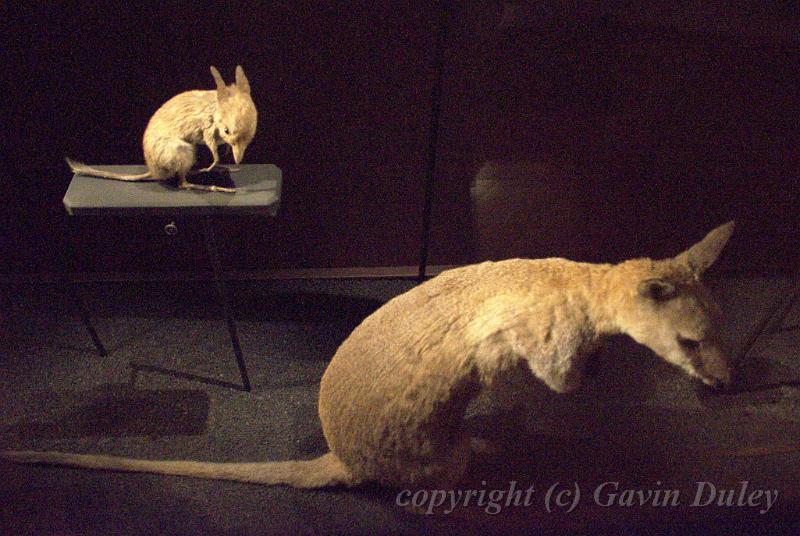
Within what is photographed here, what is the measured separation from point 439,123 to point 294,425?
154 cm

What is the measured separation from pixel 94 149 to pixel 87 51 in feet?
1.46

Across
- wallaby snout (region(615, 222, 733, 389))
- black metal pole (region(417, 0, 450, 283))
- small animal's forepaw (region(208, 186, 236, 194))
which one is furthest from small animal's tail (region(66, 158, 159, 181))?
wallaby snout (region(615, 222, 733, 389))

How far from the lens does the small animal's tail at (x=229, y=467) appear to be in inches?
87.4

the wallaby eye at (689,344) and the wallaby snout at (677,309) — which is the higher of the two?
the wallaby snout at (677,309)

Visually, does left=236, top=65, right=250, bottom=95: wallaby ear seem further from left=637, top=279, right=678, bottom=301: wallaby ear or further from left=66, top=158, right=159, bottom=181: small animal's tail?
left=637, top=279, right=678, bottom=301: wallaby ear

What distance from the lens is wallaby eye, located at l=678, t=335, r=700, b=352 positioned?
174 cm

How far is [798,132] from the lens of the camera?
117 inches

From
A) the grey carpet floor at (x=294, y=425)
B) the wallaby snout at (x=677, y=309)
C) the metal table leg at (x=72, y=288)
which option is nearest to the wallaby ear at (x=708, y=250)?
the wallaby snout at (x=677, y=309)

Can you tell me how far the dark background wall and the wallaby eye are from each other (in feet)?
4.69

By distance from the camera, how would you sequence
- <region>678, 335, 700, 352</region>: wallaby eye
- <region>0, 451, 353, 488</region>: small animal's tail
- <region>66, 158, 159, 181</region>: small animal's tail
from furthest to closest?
1. <region>66, 158, 159, 181</region>: small animal's tail
2. <region>0, 451, 353, 488</region>: small animal's tail
3. <region>678, 335, 700, 352</region>: wallaby eye

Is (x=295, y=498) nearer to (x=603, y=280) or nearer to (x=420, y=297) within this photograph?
(x=420, y=297)

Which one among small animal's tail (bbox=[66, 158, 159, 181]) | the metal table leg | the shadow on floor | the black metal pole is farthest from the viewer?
the metal table leg

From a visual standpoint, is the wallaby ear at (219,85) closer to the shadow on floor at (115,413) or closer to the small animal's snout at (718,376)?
the shadow on floor at (115,413)

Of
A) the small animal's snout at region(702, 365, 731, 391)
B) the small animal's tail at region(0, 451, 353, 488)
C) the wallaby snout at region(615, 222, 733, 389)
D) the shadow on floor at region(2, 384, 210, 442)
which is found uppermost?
the wallaby snout at region(615, 222, 733, 389)
